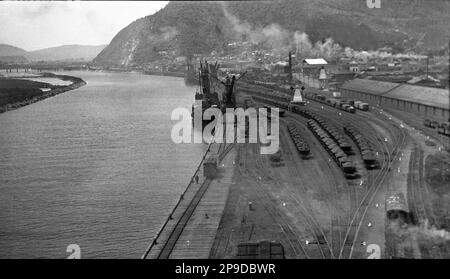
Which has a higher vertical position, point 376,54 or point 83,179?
point 376,54

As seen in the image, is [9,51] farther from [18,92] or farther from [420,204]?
[420,204]

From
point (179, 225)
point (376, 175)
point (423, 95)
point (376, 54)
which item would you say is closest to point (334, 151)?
point (376, 175)

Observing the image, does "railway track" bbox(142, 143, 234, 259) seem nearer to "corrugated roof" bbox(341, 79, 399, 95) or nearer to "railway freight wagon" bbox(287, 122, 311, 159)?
A: "railway freight wagon" bbox(287, 122, 311, 159)

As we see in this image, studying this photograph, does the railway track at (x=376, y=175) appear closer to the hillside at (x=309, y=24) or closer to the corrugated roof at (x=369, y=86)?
the corrugated roof at (x=369, y=86)

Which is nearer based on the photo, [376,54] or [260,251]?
[260,251]

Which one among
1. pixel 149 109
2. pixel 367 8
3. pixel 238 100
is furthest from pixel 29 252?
pixel 149 109

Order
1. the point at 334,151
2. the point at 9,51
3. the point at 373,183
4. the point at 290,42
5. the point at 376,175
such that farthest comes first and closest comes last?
the point at 290,42 → the point at 334,151 → the point at 376,175 → the point at 373,183 → the point at 9,51
